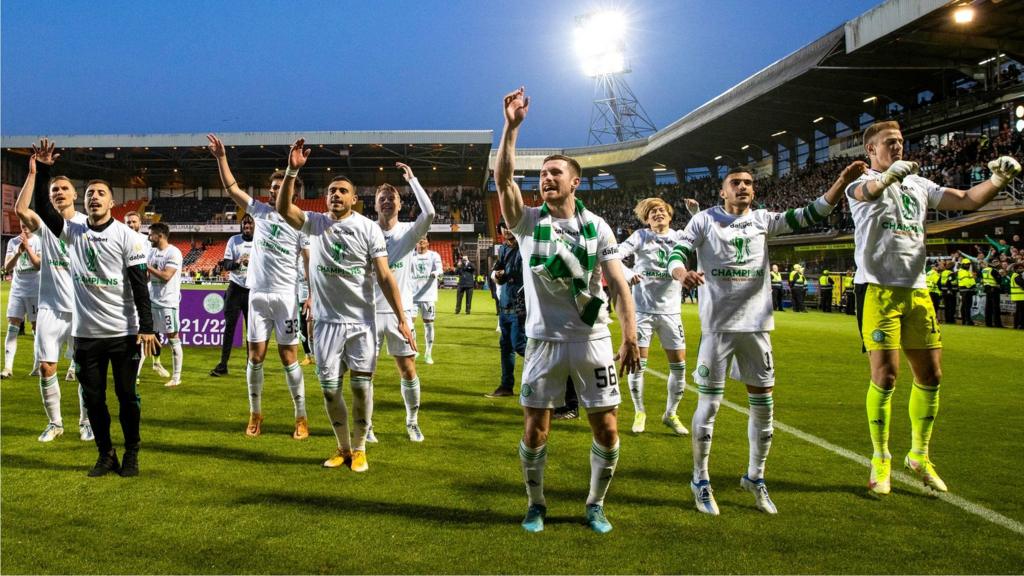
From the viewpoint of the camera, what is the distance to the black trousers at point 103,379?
493 cm

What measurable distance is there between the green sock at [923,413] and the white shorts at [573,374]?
271cm

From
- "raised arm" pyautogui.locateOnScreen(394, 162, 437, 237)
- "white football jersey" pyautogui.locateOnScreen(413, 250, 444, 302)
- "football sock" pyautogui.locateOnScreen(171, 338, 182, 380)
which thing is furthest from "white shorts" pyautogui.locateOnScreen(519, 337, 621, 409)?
"white football jersey" pyautogui.locateOnScreen(413, 250, 444, 302)

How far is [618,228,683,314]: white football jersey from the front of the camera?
276 inches

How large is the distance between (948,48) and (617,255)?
98.1 feet

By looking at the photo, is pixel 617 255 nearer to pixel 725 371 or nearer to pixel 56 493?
pixel 725 371

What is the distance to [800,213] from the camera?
187 inches

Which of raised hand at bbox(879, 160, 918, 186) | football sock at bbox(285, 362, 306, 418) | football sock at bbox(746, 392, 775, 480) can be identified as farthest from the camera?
football sock at bbox(285, 362, 306, 418)

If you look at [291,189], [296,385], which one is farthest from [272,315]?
[291,189]

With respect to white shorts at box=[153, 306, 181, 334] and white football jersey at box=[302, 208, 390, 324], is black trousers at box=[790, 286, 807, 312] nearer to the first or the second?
white shorts at box=[153, 306, 181, 334]

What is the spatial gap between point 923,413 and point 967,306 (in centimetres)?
1833

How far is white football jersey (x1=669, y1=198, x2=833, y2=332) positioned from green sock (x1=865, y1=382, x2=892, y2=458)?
1098mm

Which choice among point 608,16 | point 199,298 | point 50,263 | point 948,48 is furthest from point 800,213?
point 608,16

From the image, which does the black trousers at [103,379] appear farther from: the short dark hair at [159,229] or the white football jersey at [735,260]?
the short dark hair at [159,229]

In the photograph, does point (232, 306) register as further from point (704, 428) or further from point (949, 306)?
point (949, 306)
